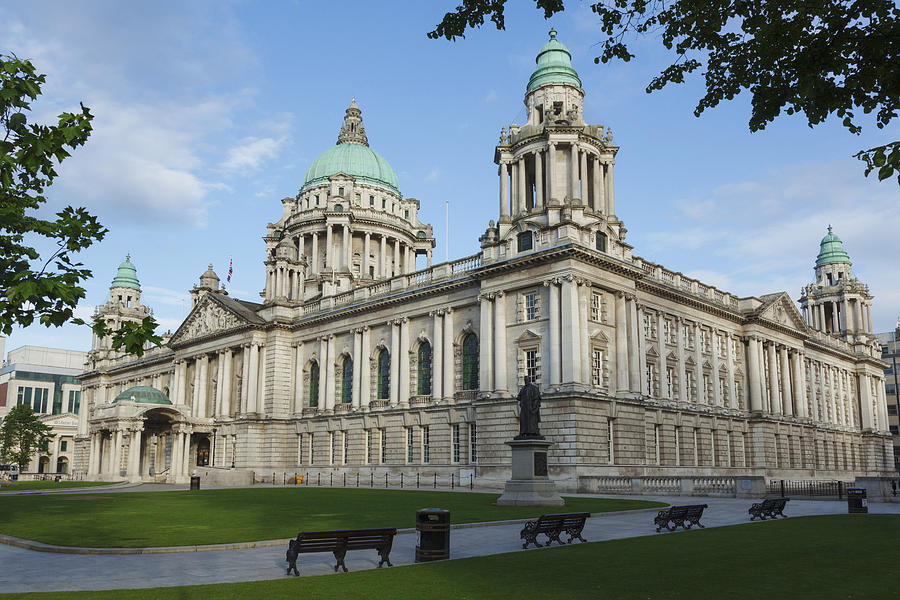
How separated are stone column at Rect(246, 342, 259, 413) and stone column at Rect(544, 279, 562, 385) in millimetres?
31687

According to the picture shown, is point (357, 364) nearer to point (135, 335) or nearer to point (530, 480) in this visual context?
point (530, 480)

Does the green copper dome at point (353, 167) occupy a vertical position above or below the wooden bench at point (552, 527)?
above

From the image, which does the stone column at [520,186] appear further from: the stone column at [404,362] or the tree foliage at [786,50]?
the tree foliage at [786,50]

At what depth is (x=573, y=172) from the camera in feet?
165

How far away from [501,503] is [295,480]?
111 feet

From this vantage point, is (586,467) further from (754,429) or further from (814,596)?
(814,596)

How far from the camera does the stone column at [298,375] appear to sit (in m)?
67.1

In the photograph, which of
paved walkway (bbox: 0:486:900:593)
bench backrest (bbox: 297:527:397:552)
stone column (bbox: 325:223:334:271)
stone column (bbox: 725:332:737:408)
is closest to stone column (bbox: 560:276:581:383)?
paved walkway (bbox: 0:486:900:593)

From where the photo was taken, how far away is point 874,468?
84750mm

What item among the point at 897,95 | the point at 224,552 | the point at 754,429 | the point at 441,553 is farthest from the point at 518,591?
the point at 754,429

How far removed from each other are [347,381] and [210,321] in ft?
65.5

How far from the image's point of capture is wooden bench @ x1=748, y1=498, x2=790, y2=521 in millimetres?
25031

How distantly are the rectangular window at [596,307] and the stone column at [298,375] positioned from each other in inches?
1202

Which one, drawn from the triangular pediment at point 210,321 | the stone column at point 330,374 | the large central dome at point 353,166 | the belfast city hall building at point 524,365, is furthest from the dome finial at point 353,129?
the stone column at point 330,374
